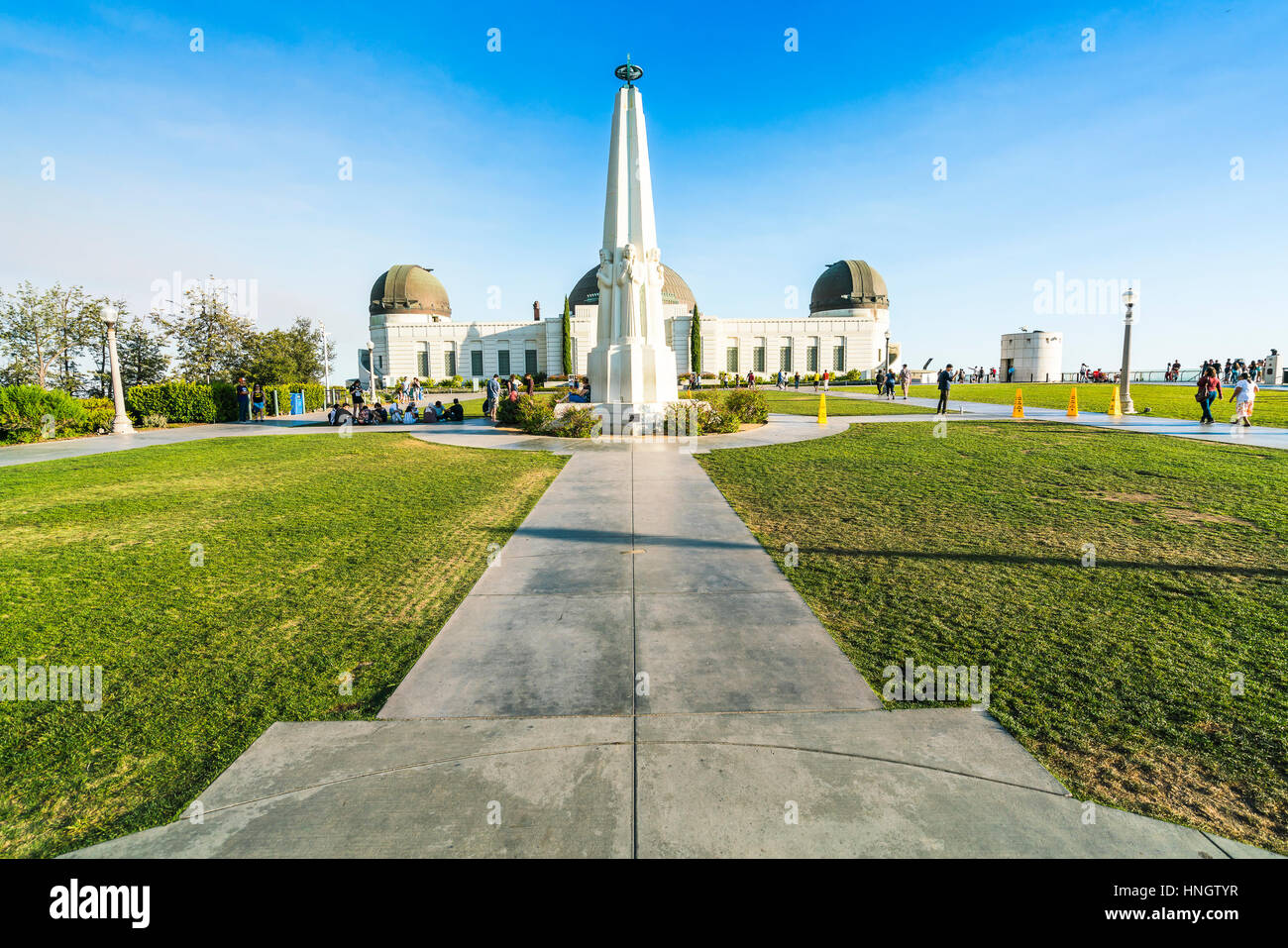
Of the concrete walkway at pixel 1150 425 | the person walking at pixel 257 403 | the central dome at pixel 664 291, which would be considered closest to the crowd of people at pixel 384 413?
the person walking at pixel 257 403

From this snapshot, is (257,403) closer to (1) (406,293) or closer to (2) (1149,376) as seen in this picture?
(1) (406,293)

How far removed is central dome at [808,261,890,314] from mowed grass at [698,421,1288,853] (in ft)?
201

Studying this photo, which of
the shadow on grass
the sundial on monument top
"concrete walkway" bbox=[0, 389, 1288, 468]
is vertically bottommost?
the shadow on grass

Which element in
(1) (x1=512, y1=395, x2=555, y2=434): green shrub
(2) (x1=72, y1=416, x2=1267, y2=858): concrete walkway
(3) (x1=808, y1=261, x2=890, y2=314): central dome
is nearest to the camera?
(2) (x1=72, y1=416, x2=1267, y2=858): concrete walkway

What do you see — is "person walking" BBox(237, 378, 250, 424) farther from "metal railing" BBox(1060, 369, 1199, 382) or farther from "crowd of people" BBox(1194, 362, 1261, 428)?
"metal railing" BBox(1060, 369, 1199, 382)

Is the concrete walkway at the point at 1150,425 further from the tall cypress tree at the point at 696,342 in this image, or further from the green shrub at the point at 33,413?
the tall cypress tree at the point at 696,342

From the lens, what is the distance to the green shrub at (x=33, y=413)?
18031 millimetres

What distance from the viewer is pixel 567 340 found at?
57.1 metres

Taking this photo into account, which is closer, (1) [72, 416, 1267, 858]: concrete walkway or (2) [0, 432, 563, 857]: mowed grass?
(1) [72, 416, 1267, 858]: concrete walkway

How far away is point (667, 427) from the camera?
59.3ft

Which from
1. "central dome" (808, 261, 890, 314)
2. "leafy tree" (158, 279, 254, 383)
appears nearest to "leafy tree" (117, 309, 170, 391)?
"leafy tree" (158, 279, 254, 383)

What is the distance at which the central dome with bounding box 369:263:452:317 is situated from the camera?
63969mm

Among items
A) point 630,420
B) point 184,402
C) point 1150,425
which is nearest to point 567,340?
point 184,402
